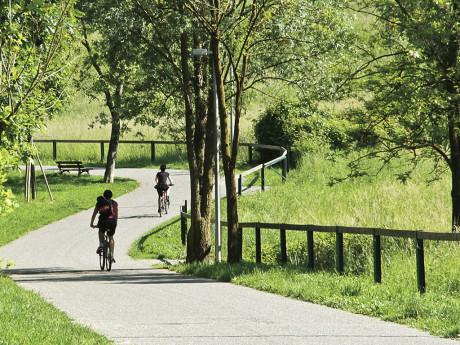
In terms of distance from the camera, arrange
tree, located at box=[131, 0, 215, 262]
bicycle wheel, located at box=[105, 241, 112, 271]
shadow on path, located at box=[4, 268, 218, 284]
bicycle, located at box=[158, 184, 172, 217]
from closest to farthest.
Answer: shadow on path, located at box=[4, 268, 218, 284], bicycle wheel, located at box=[105, 241, 112, 271], tree, located at box=[131, 0, 215, 262], bicycle, located at box=[158, 184, 172, 217]

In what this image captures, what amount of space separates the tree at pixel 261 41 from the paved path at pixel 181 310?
3204mm

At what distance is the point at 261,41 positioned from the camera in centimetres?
1590

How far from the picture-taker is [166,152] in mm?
43156

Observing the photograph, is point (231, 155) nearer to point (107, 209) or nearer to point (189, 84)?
point (189, 84)

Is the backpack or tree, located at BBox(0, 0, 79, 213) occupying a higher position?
tree, located at BBox(0, 0, 79, 213)

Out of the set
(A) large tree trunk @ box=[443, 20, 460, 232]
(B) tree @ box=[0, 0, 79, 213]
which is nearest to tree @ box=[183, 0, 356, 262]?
(A) large tree trunk @ box=[443, 20, 460, 232]

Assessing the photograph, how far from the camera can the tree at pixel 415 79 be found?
549 inches

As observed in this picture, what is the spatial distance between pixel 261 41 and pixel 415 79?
3.70 m

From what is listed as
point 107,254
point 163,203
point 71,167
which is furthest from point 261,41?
point 71,167

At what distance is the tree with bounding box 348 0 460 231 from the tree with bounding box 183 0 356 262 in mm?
1223

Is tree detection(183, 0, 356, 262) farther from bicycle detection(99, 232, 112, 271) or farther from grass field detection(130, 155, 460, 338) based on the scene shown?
bicycle detection(99, 232, 112, 271)

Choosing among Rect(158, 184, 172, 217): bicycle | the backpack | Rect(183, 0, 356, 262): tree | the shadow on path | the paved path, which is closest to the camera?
the paved path

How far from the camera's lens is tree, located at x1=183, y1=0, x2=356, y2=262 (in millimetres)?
14547

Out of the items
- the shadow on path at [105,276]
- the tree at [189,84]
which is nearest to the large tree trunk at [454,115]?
the tree at [189,84]
